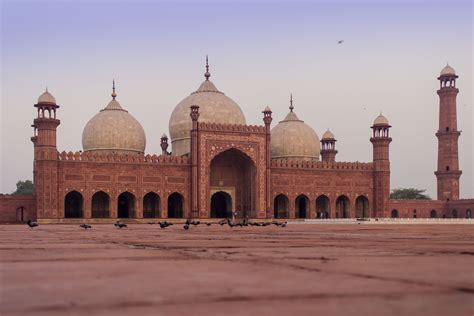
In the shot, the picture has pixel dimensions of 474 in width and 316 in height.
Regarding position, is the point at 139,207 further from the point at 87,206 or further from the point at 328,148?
the point at 328,148

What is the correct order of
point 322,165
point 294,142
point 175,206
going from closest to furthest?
point 175,206, point 322,165, point 294,142

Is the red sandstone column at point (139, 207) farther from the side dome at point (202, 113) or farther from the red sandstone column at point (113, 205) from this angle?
the side dome at point (202, 113)

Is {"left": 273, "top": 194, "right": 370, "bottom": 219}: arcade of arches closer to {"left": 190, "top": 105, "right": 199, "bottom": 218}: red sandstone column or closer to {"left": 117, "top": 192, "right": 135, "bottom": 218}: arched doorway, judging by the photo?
{"left": 190, "top": 105, "right": 199, "bottom": 218}: red sandstone column

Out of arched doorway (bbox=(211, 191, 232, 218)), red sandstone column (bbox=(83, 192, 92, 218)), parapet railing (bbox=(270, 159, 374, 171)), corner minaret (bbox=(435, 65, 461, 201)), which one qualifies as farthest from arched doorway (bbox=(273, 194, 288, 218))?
corner minaret (bbox=(435, 65, 461, 201))

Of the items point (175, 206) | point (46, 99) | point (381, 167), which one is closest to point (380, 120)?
point (381, 167)

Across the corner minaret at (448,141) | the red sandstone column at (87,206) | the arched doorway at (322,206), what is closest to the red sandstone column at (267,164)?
the arched doorway at (322,206)
